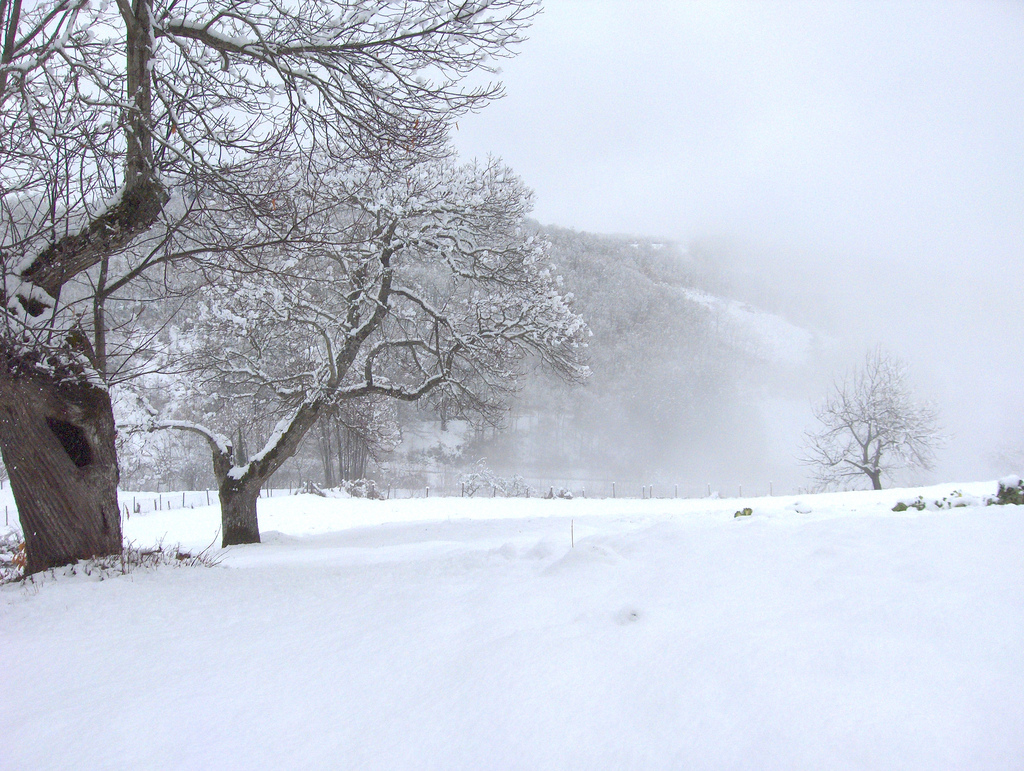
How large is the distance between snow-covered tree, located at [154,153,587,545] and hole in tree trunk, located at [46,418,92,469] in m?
3.61

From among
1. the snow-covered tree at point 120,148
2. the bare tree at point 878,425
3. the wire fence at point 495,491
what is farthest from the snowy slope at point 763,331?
the snow-covered tree at point 120,148

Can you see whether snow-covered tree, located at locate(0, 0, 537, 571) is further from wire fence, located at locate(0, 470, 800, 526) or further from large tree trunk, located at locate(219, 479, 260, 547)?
wire fence, located at locate(0, 470, 800, 526)

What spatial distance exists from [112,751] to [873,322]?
11922 cm

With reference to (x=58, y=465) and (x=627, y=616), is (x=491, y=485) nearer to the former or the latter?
(x=58, y=465)

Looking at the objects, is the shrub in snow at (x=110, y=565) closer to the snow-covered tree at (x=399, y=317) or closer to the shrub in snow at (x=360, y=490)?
the snow-covered tree at (x=399, y=317)

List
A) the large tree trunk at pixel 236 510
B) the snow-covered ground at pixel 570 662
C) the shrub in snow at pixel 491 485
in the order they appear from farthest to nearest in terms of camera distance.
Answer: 1. the shrub in snow at pixel 491 485
2. the large tree trunk at pixel 236 510
3. the snow-covered ground at pixel 570 662

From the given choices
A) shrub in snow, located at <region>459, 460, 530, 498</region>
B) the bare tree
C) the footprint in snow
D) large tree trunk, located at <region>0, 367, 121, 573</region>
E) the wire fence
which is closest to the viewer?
the footprint in snow

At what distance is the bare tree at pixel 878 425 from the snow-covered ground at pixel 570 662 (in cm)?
2332

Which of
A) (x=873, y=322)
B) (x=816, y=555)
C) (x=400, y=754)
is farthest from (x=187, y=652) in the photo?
(x=873, y=322)

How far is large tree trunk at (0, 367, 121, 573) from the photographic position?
4.44 m

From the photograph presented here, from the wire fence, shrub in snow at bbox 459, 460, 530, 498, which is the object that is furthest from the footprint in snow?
shrub in snow at bbox 459, 460, 530, 498

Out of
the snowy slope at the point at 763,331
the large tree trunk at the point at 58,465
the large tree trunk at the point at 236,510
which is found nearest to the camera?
the large tree trunk at the point at 58,465

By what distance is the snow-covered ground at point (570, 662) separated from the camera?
1811 mm

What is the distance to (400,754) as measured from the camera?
1928mm
